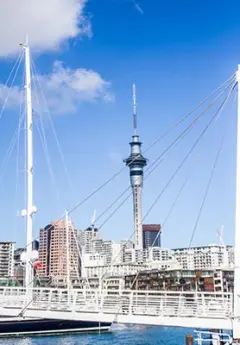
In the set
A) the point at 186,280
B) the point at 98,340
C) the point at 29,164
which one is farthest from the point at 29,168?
the point at 186,280

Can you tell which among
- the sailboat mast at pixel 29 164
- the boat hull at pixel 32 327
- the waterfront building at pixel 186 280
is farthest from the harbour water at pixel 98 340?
the waterfront building at pixel 186 280

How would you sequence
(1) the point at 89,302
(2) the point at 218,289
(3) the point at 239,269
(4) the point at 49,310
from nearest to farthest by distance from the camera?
(3) the point at 239,269, (4) the point at 49,310, (1) the point at 89,302, (2) the point at 218,289

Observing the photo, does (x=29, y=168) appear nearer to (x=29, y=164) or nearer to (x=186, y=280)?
(x=29, y=164)

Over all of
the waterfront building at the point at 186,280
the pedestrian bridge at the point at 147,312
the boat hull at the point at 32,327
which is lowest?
the waterfront building at the point at 186,280

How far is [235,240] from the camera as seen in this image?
24969 millimetres

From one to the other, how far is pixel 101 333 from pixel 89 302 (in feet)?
79.1

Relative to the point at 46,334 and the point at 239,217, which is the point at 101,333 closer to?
the point at 46,334

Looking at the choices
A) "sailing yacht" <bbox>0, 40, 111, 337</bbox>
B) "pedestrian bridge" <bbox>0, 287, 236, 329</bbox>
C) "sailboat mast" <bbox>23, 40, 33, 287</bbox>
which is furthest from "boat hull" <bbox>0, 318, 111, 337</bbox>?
"pedestrian bridge" <bbox>0, 287, 236, 329</bbox>

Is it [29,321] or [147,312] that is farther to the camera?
[29,321]

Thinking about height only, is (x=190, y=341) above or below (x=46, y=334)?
above

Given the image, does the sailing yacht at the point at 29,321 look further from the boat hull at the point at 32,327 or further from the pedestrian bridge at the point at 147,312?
the pedestrian bridge at the point at 147,312

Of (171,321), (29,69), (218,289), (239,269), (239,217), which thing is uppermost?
(29,69)

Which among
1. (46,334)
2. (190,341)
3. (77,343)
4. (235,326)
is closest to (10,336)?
(46,334)

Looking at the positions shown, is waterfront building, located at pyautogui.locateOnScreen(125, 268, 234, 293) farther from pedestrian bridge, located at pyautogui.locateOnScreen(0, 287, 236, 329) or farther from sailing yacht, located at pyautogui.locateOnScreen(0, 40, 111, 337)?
pedestrian bridge, located at pyautogui.locateOnScreen(0, 287, 236, 329)
